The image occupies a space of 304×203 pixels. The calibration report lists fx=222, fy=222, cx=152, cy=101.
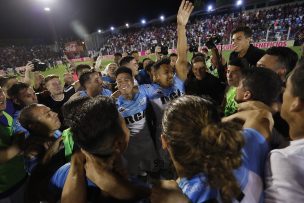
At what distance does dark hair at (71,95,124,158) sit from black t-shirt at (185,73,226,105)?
3.65 meters

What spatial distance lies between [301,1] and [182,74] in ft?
109

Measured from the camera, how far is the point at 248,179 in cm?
145

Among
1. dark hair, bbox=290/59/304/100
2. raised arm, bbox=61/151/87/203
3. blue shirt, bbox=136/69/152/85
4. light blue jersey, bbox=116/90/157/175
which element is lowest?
light blue jersey, bbox=116/90/157/175

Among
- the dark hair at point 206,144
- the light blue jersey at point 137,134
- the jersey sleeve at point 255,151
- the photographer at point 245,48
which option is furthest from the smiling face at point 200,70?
the dark hair at point 206,144

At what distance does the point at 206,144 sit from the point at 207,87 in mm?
4015

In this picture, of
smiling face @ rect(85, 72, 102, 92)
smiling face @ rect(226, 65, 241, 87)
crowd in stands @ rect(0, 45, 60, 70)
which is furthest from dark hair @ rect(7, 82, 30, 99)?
crowd in stands @ rect(0, 45, 60, 70)

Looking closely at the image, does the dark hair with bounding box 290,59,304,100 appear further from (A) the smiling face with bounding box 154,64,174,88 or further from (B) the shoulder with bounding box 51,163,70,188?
(A) the smiling face with bounding box 154,64,174,88

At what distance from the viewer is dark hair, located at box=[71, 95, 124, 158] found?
1.48 m

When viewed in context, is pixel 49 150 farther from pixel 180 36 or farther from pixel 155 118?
pixel 180 36

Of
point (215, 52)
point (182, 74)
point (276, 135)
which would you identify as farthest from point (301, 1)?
point (276, 135)

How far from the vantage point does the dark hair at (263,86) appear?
7.54 ft

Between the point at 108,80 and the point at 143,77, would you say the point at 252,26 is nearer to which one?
the point at 143,77

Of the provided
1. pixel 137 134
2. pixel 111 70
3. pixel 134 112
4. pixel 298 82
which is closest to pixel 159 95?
pixel 134 112

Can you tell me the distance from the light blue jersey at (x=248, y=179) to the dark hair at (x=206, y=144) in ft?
0.16
